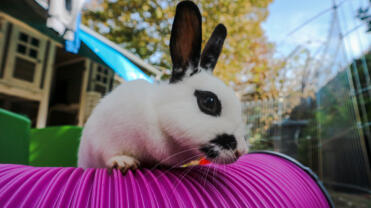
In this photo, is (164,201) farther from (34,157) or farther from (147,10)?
(147,10)

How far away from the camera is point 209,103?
851 millimetres

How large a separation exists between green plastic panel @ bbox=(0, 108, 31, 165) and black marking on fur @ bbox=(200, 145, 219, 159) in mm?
1438

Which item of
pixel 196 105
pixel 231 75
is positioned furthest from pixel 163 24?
pixel 196 105

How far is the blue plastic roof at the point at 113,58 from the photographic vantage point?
2299 mm

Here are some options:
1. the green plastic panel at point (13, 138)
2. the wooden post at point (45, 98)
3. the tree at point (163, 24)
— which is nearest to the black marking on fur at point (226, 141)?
the green plastic panel at point (13, 138)

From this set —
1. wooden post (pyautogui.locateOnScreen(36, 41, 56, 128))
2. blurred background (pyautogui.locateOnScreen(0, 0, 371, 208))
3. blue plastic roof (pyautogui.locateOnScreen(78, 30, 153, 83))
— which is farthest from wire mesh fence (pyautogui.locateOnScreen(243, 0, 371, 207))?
wooden post (pyautogui.locateOnScreen(36, 41, 56, 128))

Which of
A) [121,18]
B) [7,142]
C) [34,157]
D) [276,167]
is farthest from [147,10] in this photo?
[276,167]

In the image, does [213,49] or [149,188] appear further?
[213,49]

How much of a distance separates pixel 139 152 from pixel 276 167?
0.64 m

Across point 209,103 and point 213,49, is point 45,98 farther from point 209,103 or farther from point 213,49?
point 209,103

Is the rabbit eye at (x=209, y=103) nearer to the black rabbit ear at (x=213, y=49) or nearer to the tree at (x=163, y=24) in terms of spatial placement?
the black rabbit ear at (x=213, y=49)

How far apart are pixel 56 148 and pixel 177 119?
191 centimetres

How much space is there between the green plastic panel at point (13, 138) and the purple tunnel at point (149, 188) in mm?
1089

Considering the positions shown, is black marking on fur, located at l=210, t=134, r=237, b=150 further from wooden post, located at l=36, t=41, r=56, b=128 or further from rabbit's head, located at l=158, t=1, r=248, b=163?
wooden post, located at l=36, t=41, r=56, b=128
